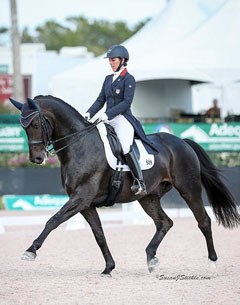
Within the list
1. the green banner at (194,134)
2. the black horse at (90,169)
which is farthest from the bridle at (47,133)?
the green banner at (194,134)

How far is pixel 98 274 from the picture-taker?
362 inches

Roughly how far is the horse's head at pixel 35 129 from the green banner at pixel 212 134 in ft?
28.4

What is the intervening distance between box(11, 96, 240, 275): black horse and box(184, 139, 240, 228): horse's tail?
153 millimetres

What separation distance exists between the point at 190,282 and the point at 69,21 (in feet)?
294

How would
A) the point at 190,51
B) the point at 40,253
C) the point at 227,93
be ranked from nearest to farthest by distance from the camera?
the point at 40,253
the point at 190,51
the point at 227,93

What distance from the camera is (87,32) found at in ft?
302

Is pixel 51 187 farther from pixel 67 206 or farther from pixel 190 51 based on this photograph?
pixel 67 206

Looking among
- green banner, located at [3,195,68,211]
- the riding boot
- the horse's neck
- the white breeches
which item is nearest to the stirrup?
the riding boot

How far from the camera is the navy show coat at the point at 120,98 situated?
9.20 metres

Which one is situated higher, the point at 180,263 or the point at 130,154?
the point at 130,154

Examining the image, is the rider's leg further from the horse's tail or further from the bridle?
the horse's tail

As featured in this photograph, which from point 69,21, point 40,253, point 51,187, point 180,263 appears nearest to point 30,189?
point 51,187

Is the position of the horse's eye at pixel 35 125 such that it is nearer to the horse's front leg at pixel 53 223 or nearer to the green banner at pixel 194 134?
the horse's front leg at pixel 53 223

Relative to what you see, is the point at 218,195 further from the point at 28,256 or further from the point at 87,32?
the point at 87,32
